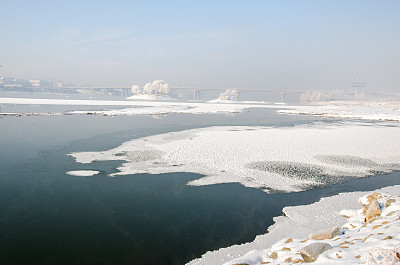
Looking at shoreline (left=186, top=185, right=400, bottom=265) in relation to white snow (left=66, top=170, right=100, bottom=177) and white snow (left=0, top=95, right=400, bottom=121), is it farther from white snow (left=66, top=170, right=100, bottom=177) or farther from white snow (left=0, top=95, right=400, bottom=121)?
white snow (left=0, top=95, right=400, bottom=121)

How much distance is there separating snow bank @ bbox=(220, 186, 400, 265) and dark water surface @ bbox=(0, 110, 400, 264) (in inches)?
30.2

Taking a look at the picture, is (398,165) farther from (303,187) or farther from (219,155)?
(219,155)

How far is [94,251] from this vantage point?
22.9 ft

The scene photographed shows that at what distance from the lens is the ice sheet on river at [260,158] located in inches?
518

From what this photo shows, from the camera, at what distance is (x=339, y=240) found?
20.3 feet

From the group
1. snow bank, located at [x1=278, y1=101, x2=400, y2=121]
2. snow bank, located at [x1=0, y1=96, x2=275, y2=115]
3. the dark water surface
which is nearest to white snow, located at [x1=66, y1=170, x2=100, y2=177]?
the dark water surface

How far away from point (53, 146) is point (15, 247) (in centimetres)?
1358

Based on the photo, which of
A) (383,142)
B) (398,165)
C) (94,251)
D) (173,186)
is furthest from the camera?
(383,142)

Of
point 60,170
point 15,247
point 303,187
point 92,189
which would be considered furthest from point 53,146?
point 303,187

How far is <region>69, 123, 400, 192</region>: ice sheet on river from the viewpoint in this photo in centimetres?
1316

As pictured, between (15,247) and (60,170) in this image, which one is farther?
(60,170)

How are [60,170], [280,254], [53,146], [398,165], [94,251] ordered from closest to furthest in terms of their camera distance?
[280,254]
[94,251]
[60,170]
[398,165]
[53,146]

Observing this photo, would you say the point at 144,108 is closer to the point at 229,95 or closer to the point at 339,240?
the point at 339,240

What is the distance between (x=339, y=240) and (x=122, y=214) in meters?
6.52
